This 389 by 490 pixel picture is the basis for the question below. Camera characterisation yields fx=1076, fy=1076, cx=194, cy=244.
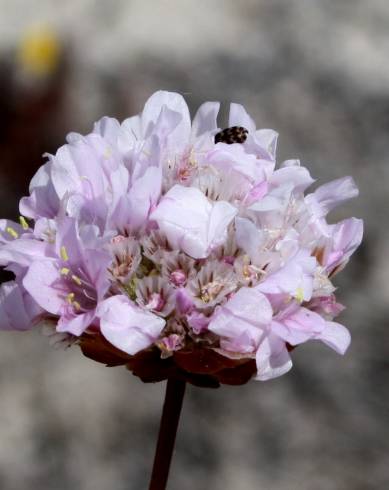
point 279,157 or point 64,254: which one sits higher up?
point 64,254

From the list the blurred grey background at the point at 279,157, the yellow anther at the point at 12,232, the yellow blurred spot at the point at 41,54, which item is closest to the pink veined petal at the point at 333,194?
the yellow anther at the point at 12,232

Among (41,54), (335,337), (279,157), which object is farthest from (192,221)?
(41,54)

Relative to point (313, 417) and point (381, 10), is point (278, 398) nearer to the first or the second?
point (313, 417)

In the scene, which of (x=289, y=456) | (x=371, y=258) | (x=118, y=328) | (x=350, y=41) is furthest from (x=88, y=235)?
(x=350, y=41)

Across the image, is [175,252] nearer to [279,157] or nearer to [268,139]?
[268,139]

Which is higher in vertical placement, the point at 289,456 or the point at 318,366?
the point at 318,366

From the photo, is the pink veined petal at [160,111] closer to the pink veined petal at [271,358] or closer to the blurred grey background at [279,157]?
the pink veined petal at [271,358]

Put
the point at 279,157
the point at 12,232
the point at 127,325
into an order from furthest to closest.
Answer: the point at 279,157 → the point at 12,232 → the point at 127,325
